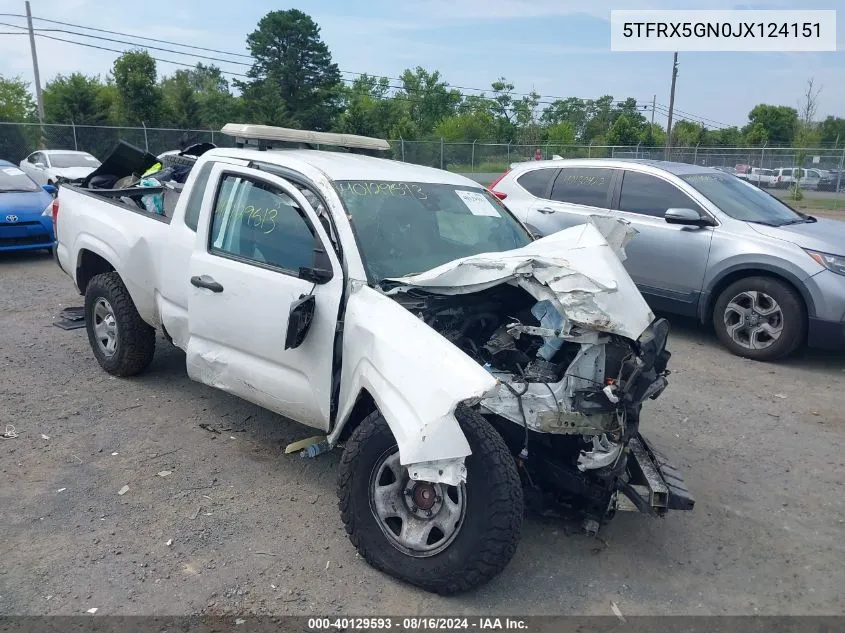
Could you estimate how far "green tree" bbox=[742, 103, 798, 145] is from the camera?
176 feet

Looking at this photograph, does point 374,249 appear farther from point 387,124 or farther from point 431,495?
point 387,124

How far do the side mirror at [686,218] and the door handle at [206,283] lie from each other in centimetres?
454

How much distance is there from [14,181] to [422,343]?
34.4ft

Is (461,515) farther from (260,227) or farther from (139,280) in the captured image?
(139,280)

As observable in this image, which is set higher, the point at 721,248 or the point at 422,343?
the point at 422,343

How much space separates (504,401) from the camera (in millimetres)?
3250

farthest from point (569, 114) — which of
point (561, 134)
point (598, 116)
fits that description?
point (561, 134)

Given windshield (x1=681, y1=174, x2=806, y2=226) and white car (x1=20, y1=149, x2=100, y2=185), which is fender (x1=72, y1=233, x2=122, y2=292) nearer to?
windshield (x1=681, y1=174, x2=806, y2=226)

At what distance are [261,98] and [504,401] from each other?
42556mm

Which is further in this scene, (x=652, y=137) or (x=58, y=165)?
(x=652, y=137)

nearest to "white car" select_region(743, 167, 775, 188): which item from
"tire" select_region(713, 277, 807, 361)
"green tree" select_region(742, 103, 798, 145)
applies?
"tire" select_region(713, 277, 807, 361)

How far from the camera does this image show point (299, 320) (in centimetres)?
357

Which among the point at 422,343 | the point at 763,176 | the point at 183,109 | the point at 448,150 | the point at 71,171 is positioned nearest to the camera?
the point at 422,343

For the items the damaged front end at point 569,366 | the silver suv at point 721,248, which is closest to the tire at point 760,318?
the silver suv at point 721,248
